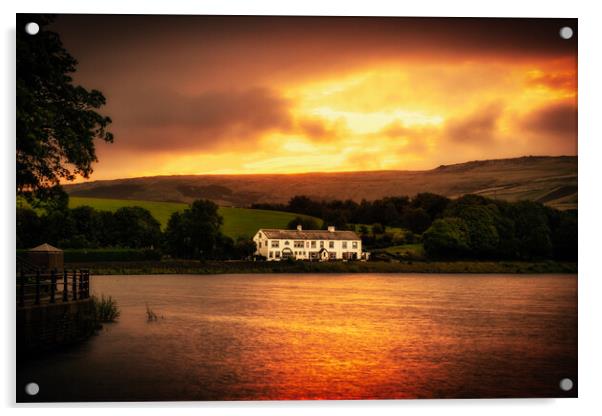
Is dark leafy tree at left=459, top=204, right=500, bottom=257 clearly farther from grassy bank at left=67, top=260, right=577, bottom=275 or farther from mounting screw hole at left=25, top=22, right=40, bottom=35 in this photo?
mounting screw hole at left=25, top=22, right=40, bottom=35

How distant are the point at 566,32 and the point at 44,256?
745 centimetres

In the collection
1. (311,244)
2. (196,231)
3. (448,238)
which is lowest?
(311,244)

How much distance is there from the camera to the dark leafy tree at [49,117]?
8.51 metres

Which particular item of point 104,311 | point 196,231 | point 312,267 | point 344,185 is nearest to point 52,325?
point 104,311

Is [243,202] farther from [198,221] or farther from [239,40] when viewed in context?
[239,40]

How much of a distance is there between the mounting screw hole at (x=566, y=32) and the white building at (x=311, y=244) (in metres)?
5.10

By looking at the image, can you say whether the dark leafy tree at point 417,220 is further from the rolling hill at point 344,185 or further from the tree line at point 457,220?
the rolling hill at point 344,185

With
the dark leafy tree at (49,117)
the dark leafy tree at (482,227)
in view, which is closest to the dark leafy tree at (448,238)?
the dark leafy tree at (482,227)

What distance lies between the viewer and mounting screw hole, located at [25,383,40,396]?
8180mm

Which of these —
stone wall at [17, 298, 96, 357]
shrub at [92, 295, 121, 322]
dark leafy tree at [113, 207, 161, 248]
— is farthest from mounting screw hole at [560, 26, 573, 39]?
shrub at [92, 295, 121, 322]

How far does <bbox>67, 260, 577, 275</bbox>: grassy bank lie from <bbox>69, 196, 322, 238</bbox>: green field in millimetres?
1150

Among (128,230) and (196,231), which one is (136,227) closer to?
(128,230)

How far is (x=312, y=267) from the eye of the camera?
60.4 feet

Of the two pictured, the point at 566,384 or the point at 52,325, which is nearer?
the point at 566,384
